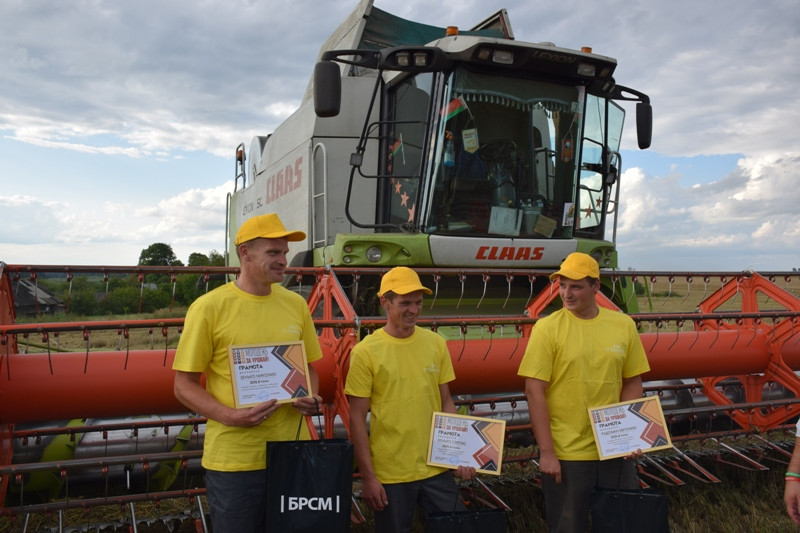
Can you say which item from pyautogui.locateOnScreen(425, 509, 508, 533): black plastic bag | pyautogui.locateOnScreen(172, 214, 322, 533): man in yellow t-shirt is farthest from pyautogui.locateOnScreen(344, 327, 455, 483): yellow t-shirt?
pyautogui.locateOnScreen(172, 214, 322, 533): man in yellow t-shirt

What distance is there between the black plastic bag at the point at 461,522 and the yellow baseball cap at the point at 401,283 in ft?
2.82

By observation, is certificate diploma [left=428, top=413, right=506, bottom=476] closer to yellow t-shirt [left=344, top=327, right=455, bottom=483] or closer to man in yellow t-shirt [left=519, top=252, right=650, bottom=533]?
yellow t-shirt [left=344, top=327, right=455, bottom=483]

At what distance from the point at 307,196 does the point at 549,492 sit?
381 cm

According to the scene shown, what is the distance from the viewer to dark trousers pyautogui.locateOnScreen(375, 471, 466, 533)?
268 centimetres

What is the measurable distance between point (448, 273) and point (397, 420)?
1798 millimetres

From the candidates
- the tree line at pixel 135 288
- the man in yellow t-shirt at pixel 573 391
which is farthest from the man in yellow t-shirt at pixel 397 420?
the tree line at pixel 135 288

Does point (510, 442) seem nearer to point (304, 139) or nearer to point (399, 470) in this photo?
point (399, 470)

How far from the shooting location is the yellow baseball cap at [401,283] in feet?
8.87

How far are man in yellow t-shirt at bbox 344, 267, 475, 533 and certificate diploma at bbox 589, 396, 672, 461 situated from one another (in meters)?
0.54

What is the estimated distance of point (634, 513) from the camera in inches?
104

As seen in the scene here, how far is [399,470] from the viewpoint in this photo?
268 cm

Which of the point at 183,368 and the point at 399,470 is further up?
the point at 183,368

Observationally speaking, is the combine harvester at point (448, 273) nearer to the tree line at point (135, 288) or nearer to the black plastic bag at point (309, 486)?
the tree line at point (135, 288)

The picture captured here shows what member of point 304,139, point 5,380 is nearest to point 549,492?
point 5,380
